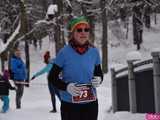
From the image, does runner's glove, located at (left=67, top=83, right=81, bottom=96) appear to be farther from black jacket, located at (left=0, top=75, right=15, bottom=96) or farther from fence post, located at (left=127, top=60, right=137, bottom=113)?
black jacket, located at (left=0, top=75, right=15, bottom=96)

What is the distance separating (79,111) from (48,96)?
1949 cm

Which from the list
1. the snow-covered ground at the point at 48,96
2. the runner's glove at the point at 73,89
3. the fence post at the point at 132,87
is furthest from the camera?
the snow-covered ground at the point at 48,96

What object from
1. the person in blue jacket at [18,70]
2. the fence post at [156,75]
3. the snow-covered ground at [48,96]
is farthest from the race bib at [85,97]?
the person in blue jacket at [18,70]

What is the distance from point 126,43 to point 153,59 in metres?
41.4

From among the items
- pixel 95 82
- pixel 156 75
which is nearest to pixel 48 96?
pixel 156 75

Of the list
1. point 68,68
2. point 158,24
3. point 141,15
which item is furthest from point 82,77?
point 158,24

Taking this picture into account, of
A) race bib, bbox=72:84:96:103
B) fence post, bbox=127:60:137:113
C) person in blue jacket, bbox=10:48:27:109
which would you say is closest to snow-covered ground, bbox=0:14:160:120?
fence post, bbox=127:60:137:113

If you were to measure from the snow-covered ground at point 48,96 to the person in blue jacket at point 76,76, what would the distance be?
4.51 metres

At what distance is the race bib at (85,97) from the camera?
5793 mm

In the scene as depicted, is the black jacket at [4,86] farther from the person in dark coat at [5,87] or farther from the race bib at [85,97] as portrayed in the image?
the race bib at [85,97]

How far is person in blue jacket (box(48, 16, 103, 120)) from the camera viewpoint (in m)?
5.80

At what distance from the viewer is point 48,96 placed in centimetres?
2522

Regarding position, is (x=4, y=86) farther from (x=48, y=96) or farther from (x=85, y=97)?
(x=48, y=96)

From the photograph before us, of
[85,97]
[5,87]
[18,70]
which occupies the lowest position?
[5,87]
